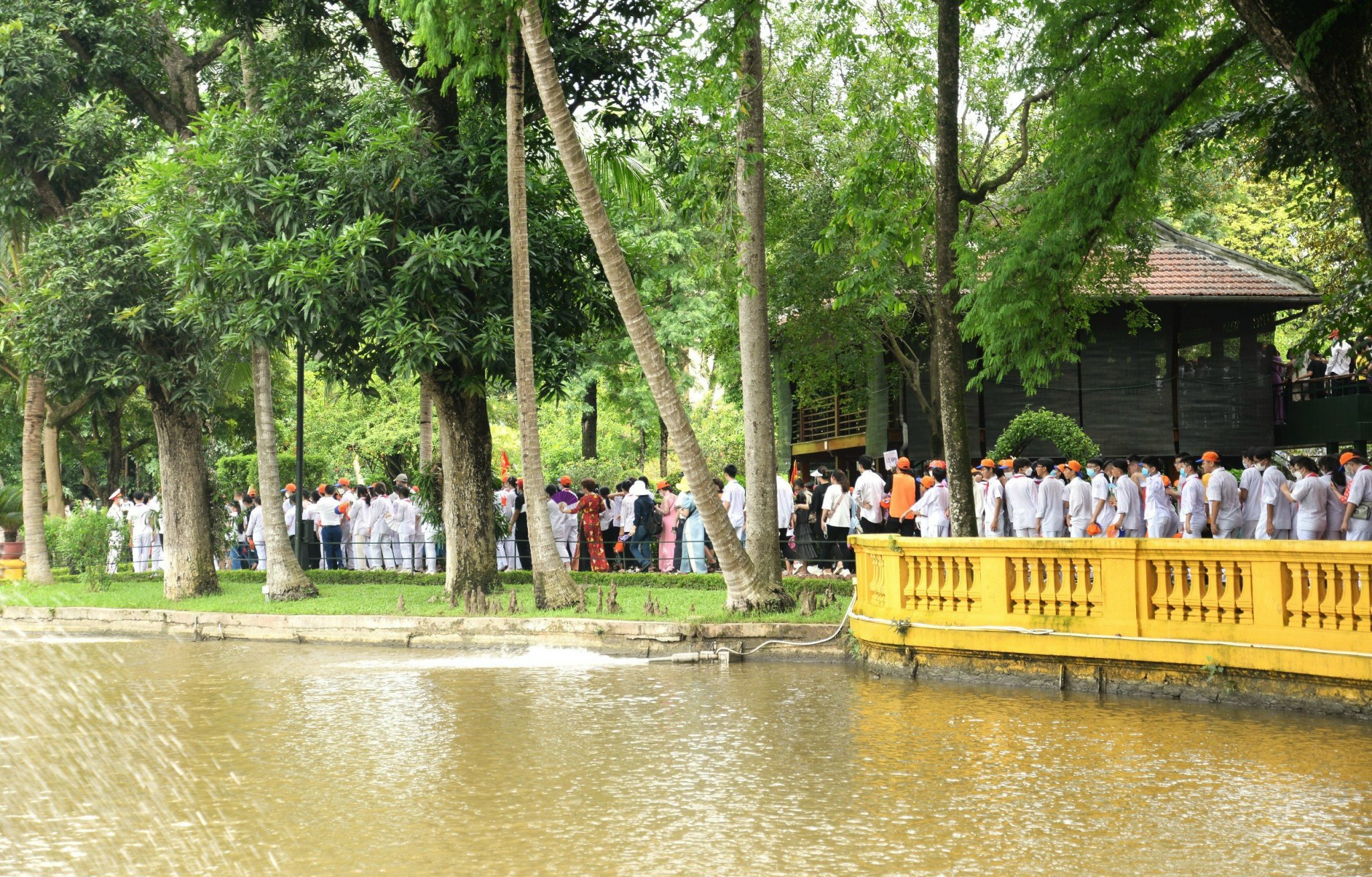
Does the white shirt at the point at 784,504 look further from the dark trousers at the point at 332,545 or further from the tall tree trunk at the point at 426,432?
the dark trousers at the point at 332,545

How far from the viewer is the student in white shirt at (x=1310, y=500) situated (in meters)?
15.4

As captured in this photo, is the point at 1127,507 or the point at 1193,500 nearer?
the point at 1193,500

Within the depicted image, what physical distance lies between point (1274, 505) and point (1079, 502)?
8.40 ft

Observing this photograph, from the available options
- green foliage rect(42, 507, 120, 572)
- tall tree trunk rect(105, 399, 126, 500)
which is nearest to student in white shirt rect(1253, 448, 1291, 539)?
green foliage rect(42, 507, 120, 572)

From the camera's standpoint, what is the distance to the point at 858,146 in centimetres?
2647

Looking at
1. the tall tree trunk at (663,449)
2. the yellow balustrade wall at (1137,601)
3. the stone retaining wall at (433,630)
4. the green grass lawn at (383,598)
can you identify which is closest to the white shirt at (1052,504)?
the green grass lawn at (383,598)

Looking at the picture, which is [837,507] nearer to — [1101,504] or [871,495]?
[871,495]

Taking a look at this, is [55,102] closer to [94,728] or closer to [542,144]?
[542,144]

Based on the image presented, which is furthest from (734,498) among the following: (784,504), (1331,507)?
(1331,507)

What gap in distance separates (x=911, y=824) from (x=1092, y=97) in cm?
1047

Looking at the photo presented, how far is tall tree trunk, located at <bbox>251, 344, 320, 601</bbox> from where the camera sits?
67.5ft

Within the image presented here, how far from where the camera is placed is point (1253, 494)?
1694 cm

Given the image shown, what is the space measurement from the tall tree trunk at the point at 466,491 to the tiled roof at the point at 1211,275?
13207 mm

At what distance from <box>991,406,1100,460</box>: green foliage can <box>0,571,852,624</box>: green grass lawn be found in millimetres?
6987
